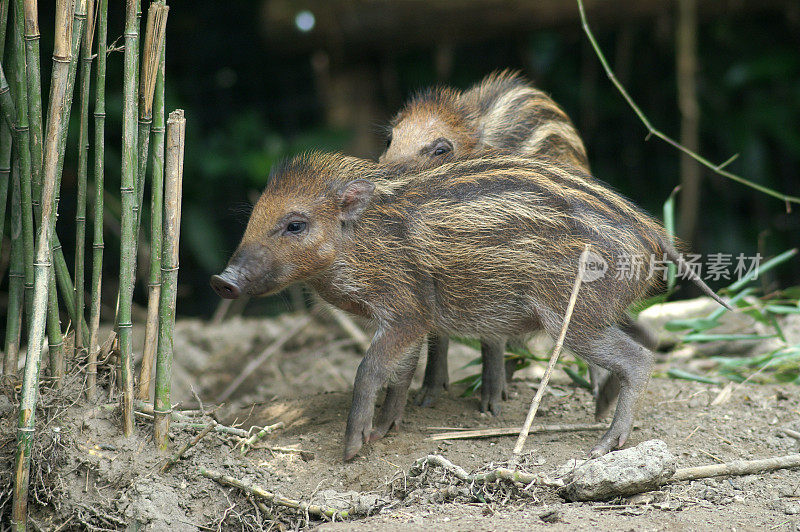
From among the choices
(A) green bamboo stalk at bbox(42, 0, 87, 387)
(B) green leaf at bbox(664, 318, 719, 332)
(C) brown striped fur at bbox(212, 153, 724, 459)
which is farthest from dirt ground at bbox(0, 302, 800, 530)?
(B) green leaf at bbox(664, 318, 719, 332)

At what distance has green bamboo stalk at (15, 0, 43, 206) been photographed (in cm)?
272

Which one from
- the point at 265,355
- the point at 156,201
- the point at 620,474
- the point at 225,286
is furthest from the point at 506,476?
the point at 265,355

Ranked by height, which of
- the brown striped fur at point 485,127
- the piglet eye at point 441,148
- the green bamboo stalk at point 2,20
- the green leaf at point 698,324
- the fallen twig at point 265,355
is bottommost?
the fallen twig at point 265,355

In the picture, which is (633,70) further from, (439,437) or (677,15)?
(439,437)

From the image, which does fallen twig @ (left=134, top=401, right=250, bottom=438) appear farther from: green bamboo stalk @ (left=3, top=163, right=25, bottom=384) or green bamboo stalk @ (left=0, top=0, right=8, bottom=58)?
green bamboo stalk @ (left=0, top=0, right=8, bottom=58)

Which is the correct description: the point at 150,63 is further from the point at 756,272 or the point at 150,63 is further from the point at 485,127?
the point at 756,272

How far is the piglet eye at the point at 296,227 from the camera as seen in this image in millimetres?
3633

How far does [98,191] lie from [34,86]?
1.28ft

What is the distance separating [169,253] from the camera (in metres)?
2.97

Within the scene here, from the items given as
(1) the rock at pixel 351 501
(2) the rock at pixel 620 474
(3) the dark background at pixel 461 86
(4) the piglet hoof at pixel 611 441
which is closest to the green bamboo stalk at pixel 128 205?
(1) the rock at pixel 351 501

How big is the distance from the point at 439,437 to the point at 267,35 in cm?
446

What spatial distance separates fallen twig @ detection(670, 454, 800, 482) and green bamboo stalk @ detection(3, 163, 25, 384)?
2.30 meters

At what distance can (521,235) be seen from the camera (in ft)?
11.8

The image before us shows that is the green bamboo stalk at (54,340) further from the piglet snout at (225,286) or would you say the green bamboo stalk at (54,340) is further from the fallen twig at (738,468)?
the fallen twig at (738,468)
